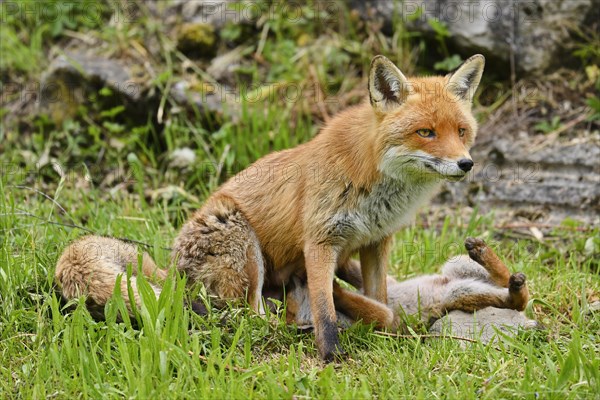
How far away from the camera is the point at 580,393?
12.1 feet

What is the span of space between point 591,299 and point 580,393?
1726 mm

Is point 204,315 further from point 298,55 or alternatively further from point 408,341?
point 298,55

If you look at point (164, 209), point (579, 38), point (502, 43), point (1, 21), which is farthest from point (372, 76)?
point (1, 21)

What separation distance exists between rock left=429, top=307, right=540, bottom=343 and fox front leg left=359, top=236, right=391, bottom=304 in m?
0.47

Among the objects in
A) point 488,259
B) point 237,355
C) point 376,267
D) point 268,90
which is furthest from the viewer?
point 268,90

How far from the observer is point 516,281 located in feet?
15.5

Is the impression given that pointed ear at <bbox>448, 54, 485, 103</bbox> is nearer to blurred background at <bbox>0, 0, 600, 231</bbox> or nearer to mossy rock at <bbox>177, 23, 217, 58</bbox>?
blurred background at <bbox>0, 0, 600, 231</bbox>

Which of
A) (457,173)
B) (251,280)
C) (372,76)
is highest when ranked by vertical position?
(372,76)

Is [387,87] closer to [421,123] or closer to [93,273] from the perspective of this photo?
[421,123]

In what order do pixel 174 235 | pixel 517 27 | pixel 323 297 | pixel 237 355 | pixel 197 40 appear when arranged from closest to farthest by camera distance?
1. pixel 237 355
2. pixel 323 297
3. pixel 174 235
4. pixel 517 27
5. pixel 197 40

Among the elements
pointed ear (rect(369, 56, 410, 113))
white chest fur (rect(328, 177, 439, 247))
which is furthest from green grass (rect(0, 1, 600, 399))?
pointed ear (rect(369, 56, 410, 113))

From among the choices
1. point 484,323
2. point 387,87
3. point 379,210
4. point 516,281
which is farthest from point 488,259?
point 387,87

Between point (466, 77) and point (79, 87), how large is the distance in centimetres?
512

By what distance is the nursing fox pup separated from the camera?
4523 millimetres
